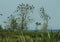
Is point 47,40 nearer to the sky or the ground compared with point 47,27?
nearer to the ground

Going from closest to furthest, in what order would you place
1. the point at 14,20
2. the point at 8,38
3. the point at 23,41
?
1. the point at 23,41
2. the point at 8,38
3. the point at 14,20

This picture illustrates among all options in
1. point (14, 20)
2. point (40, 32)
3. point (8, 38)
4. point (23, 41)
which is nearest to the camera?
point (23, 41)

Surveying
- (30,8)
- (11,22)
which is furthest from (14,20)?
(30,8)

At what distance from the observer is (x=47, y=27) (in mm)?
2910

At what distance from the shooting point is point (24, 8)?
3106 cm

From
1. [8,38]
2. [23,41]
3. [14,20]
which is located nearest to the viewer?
[23,41]

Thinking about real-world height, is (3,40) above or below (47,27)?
below

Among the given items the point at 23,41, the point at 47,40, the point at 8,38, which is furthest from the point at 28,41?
the point at 8,38

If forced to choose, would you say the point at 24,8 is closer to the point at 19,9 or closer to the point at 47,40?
the point at 19,9

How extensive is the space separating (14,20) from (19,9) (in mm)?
1890

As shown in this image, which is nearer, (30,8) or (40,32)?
(40,32)

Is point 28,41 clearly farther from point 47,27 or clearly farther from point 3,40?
point 3,40

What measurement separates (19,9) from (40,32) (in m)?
28.2

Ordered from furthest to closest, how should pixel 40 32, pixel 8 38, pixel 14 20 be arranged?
1. pixel 14 20
2. pixel 8 38
3. pixel 40 32
